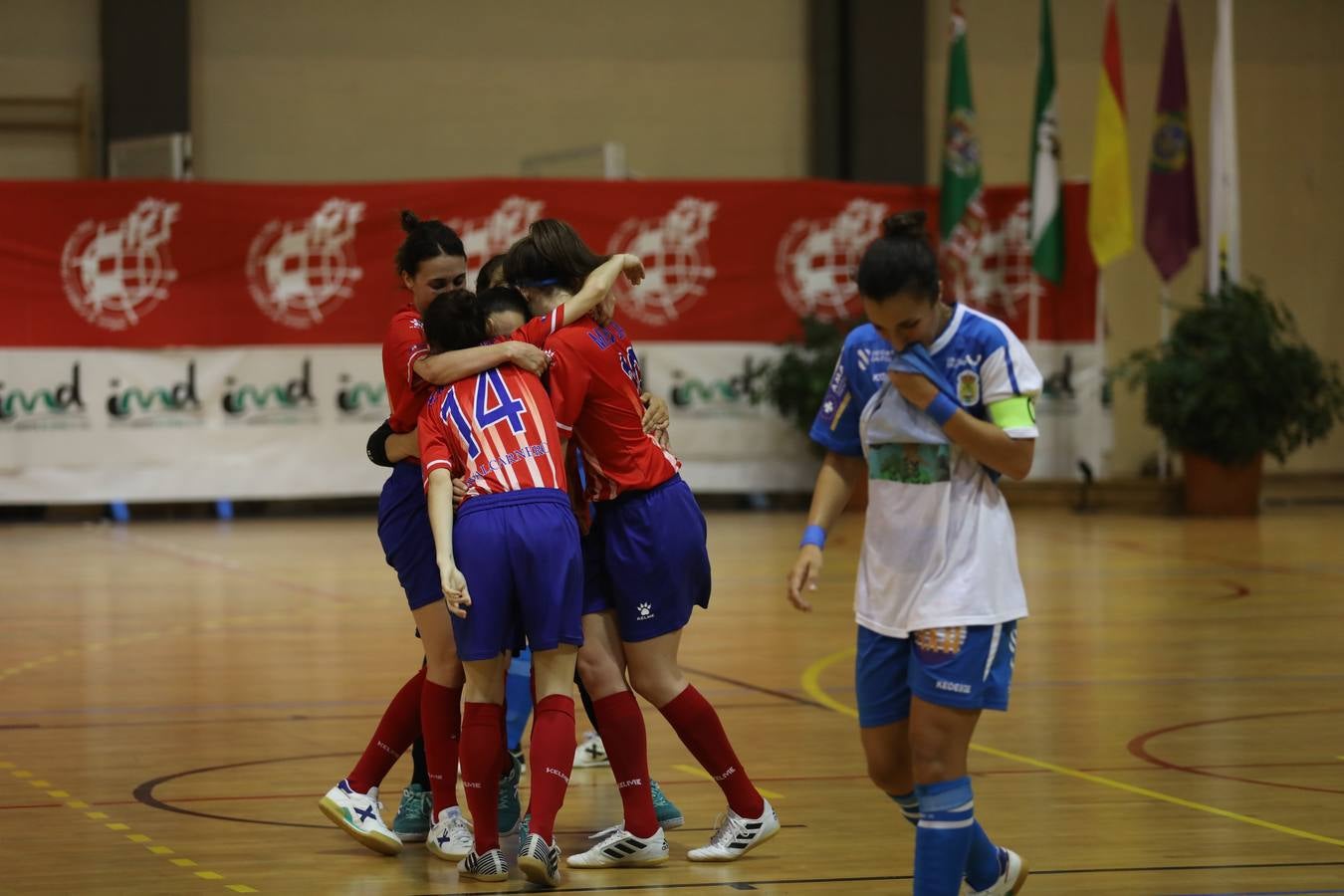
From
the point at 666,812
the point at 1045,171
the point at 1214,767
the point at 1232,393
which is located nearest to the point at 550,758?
the point at 666,812

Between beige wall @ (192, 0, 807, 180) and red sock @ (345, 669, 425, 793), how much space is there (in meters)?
13.5

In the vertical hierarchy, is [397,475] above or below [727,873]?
above

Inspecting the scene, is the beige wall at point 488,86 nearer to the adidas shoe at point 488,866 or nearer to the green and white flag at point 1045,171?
the green and white flag at point 1045,171

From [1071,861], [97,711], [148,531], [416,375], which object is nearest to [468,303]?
[416,375]

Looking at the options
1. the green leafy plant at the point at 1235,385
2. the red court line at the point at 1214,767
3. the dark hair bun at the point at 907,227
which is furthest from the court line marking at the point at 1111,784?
the green leafy plant at the point at 1235,385

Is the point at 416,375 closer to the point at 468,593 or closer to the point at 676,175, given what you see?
the point at 468,593

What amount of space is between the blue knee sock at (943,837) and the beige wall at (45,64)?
49.6ft

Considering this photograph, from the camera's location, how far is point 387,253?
52.4ft

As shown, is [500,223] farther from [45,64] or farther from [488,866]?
[488,866]

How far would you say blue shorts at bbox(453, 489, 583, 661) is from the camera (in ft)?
14.3

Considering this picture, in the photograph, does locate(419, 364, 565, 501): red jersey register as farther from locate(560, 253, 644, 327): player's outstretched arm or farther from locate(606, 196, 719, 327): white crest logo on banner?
locate(606, 196, 719, 327): white crest logo on banner

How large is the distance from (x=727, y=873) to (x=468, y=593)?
97 centimetres

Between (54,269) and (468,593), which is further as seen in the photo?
(54,269)

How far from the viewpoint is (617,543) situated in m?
4.71
